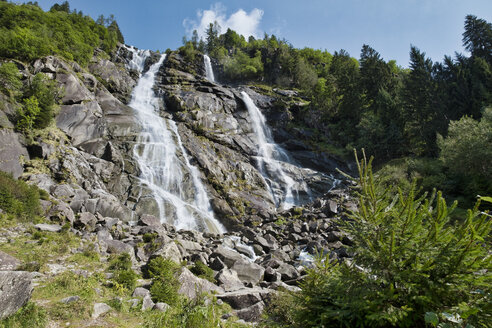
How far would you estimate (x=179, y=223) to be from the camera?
24109 mm

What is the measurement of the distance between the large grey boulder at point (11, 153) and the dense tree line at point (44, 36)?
54.0 feet

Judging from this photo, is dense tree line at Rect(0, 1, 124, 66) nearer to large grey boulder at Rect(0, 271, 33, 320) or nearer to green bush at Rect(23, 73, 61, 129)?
green bush at Rect(23, 73, 61, 129)

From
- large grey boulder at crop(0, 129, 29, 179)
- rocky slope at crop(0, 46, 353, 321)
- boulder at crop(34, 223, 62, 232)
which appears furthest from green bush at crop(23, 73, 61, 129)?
boulder at crop(34, 223, 62, 232)

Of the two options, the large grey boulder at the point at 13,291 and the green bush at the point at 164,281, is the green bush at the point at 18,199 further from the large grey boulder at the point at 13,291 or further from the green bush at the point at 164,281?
the large grey boulder at the point at 13,291

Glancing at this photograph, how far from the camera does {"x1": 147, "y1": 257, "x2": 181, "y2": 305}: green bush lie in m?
8.45

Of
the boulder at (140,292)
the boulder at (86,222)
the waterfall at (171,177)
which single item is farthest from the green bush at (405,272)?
the waterfall at (171,177)

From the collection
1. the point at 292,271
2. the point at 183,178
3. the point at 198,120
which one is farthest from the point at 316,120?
the point at 292,271

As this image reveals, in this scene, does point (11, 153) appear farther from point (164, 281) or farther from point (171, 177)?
point (164, 281)

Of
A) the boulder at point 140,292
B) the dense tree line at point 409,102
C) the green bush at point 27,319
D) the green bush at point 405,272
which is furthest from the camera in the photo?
the dense tree line at point 409,102

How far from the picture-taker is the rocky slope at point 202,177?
555 inches

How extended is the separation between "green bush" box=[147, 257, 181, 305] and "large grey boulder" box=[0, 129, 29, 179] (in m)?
15.4

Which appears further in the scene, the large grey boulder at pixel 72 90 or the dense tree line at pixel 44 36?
the large grey boulder at pixel 72 90

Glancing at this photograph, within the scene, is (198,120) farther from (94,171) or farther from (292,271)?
(292,271)

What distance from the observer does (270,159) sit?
42.8m
